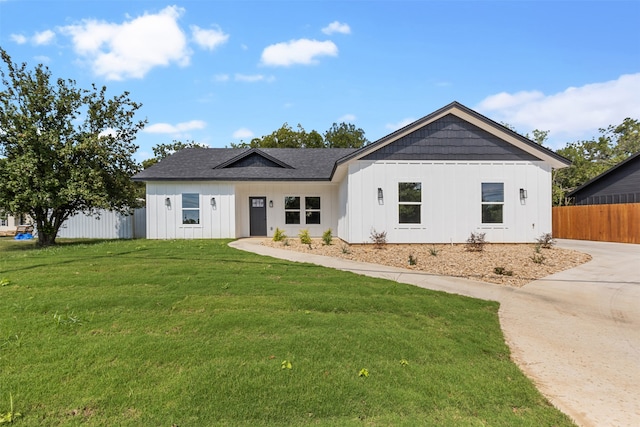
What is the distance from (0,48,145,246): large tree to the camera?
13023mm

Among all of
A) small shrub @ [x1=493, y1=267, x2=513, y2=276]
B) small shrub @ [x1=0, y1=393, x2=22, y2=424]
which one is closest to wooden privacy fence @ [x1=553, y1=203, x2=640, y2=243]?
small shrub @ [x1=493, y1=267, x2=513, y2=276]

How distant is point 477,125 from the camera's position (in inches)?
483

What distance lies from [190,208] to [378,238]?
29.4 ft

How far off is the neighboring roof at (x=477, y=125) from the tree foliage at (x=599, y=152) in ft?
67.4

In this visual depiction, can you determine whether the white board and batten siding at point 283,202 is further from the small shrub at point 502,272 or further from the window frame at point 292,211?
the small shrub at point 502,272

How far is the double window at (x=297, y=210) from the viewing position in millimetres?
16469

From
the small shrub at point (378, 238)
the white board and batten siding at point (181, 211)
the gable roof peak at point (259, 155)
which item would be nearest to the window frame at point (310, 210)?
the gable roof peak at point (259, 155)

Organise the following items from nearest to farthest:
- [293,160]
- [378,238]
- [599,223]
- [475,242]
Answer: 1. [475,242]
2. [378,238]
3. [599,223]
4. [293,160]

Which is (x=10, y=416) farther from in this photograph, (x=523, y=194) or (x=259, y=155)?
(x=259, y=155)

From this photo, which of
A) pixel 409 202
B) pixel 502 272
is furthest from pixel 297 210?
pixel 502 272

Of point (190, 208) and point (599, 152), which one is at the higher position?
point (599, 152)

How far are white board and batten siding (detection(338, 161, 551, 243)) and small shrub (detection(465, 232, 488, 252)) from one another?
342 mm

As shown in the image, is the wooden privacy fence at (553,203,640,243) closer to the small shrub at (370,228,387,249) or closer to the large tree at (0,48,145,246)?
the small shrub at (370,228,387,249)

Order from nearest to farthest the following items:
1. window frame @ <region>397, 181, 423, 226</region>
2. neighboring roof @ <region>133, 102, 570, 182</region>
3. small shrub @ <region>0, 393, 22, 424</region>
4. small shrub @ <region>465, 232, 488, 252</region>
Answer: small shrub @ <region>0, 393, 22, 424</region> → small shrub @ <region>465, 232, 488, 252</region> → neighboring roof @ <region>133, 102, 570, 182</region> → window frame @ <region>397, 181, 423, 226</region>
